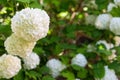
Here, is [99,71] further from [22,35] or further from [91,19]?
[22,35]

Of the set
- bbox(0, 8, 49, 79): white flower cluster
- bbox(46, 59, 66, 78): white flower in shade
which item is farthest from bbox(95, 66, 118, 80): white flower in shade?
bbox(0, 8, 49, 79): white flower cluster

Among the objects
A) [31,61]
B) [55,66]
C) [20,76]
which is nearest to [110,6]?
[55,66]

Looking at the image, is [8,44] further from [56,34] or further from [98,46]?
[56,34]

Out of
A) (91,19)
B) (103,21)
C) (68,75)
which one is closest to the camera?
(68,75)

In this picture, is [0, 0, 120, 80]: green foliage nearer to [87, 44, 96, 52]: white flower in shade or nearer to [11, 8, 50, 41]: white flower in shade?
[87, 44, 96, 52]: white flower in shade

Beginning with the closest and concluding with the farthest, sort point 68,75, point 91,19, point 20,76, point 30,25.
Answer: point 30,25
point 20,76
point 68,75
point 91,19

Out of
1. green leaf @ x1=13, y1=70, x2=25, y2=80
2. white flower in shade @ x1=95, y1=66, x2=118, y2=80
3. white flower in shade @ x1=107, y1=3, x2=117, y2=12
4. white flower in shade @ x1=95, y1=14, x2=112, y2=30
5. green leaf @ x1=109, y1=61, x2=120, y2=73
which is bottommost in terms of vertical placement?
white flower in shade @ x1=95, y1=66, x2=118, y2=80
